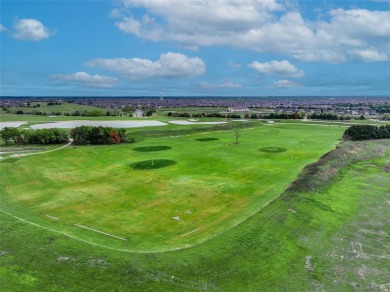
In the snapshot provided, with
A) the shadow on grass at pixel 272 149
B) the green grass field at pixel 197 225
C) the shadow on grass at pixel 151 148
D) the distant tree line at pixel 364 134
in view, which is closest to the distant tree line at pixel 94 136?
the shadow on grass at pixel 151 148

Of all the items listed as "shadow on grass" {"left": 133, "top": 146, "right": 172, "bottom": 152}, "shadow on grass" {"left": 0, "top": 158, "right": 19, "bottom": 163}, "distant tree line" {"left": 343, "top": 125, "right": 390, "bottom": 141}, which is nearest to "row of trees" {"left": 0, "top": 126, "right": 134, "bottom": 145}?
"shadow on grass" {"left": 133, "top": 146, "right": 172, "bottom": 152}

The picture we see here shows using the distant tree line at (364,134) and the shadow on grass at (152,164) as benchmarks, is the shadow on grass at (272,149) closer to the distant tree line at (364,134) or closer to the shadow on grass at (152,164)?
the shadow on grass at (152,164)

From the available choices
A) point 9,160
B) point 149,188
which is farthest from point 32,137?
point 149,188

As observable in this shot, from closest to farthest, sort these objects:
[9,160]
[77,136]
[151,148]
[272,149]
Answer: [9,160], [272,149], [151,148], [77,136]

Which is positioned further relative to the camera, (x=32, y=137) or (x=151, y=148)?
(x=32, y=137)

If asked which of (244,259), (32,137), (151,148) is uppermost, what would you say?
(32,137)

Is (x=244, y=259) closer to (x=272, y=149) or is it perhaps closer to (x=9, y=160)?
(x=272, y=149)

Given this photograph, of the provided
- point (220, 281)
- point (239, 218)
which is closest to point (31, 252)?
point (220, 281)

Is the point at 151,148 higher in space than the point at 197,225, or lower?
higher

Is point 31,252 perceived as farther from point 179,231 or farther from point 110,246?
point 179,231
